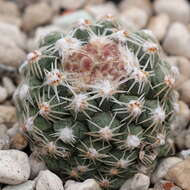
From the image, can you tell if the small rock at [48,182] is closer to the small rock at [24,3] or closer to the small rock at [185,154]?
the small rock at [185,154]

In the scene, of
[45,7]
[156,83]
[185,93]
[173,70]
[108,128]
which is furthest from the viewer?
[45,7]

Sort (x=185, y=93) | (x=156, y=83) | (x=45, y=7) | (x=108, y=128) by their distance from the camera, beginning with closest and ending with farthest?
(x=108, y=128) < (x=156, y=83) < (x=185, y=93) < (x=45, y=7)

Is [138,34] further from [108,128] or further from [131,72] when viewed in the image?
[108,128]

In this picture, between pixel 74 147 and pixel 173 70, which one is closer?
pixel 74 147

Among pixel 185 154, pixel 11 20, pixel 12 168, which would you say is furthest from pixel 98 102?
pixel 11 20

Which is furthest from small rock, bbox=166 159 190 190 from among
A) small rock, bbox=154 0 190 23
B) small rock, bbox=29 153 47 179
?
small rock, bbox=154 0 190 23

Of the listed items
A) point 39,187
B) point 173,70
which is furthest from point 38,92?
point 173,70

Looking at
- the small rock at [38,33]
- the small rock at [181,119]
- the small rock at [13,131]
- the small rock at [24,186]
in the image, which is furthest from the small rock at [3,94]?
the small rock at [181,119]
